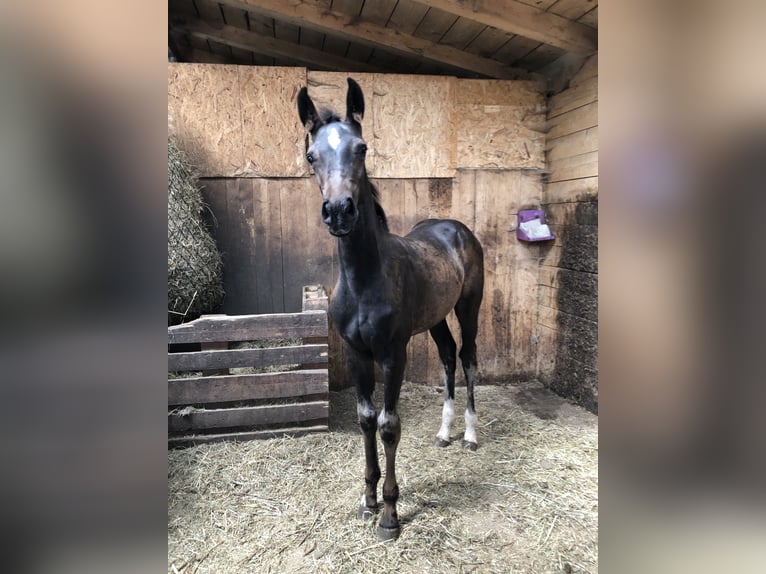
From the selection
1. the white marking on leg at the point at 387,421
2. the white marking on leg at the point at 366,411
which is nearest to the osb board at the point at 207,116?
the white marking on leg at the point at 366,411

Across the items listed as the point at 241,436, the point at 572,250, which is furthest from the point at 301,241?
the point at 572,250

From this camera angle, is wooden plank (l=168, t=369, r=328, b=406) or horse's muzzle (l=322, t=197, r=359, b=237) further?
wooden plank (l=168, t=369, r=328, b=406)

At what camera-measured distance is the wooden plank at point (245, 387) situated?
2461 millimetres

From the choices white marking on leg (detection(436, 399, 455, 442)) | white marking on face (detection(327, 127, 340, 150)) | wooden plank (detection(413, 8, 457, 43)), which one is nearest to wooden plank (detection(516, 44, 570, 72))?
wooden plank (detection(413, 8, 457, 43))

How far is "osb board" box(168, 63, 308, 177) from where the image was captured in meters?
3.07

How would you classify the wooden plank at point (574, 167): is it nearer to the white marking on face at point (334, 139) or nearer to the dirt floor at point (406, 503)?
the dirt floor at point (406, 503)

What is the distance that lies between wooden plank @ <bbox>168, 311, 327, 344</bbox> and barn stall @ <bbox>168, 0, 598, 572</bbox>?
643mm

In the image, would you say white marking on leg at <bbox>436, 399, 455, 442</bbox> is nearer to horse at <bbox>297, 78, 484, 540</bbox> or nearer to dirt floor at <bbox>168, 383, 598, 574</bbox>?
dirt floor at <bbox>168, 383, 598, 574</bbox>

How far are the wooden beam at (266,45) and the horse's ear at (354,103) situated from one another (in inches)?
86.6
